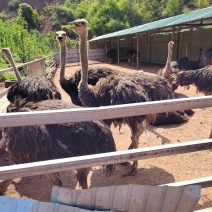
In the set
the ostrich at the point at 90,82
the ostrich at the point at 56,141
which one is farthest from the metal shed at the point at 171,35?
the ostrich at the point at 56,141

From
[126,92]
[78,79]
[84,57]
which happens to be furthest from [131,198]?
[78,79]

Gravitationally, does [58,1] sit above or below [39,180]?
above

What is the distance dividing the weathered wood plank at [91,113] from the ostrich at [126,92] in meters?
1.47

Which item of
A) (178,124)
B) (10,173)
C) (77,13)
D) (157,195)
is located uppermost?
(77,13)

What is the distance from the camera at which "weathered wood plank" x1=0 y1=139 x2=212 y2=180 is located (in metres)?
1.19

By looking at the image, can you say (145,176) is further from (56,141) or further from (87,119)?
(87,119)

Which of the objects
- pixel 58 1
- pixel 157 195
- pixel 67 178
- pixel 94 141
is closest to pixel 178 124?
pixel 67 178

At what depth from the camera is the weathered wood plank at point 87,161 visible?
119 centimetres

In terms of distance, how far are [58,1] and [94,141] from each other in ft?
258

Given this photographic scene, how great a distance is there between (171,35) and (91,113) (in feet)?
53.9

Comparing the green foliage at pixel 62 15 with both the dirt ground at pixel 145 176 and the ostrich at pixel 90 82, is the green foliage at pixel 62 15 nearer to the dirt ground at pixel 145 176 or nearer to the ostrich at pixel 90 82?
the ostrich at pixel 90 82

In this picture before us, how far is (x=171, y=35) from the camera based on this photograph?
1650 centimetres

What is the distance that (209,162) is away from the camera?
3.31 metres

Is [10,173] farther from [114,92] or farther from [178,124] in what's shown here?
[178,124]
